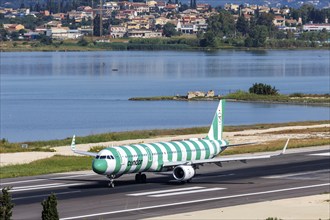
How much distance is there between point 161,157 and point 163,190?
1780 millimetres

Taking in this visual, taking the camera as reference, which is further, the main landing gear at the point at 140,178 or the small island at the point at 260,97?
the small island at the point at 260,97

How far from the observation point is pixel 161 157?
54.0m

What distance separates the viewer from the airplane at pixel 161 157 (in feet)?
168

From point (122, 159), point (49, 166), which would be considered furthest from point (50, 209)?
point (49, 166)

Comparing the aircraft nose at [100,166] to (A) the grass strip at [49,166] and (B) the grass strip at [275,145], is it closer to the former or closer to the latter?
(A) the grass strip at [49,166]

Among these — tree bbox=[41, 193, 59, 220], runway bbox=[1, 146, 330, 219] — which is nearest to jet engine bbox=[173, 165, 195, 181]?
runway bbox=[1, 146, 330, 219]

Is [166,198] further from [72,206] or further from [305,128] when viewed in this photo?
[305,128]

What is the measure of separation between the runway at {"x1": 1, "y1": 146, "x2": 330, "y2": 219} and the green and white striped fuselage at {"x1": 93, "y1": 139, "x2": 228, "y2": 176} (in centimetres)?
127

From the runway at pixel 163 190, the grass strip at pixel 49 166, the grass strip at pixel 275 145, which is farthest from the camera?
the grass strip at pixel 275 145

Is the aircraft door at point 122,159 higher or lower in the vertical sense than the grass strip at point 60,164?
higher

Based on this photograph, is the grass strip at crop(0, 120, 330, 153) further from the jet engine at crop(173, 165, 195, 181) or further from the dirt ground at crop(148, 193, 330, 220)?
the dirt ground at crop(148, 193, 330, 220)

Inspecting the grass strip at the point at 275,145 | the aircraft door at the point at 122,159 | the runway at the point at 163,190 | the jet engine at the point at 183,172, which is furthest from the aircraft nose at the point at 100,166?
the grass strip at the point at 275,145

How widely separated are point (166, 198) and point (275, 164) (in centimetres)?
1722

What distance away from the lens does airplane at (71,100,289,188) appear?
51219mm
